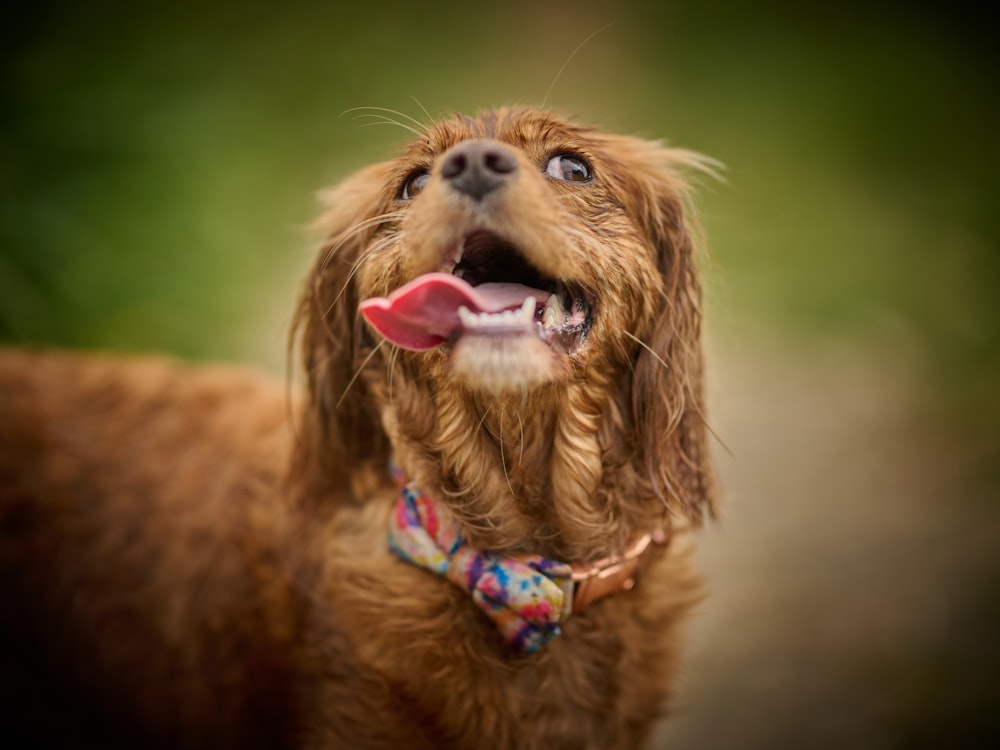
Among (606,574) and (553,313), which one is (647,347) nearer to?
(553,313)

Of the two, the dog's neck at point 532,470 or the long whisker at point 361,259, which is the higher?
the long whisker at point 361,259

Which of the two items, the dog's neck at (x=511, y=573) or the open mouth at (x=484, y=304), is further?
the dog's neck at (x=511, y=573)

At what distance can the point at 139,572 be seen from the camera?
99.7 inches

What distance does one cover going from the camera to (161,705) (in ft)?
8.37

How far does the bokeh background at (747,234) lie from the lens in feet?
11.6

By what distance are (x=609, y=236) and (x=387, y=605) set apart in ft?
4.03

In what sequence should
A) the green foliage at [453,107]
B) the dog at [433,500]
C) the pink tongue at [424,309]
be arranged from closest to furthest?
the pink tongue at [424,309]
the dog at [433,500]
the green foliage at [453,107]

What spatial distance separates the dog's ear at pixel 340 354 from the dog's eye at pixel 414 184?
14cm

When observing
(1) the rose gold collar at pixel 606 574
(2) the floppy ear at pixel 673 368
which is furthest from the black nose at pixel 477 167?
(1) the rose gold collar at pixel 606 574

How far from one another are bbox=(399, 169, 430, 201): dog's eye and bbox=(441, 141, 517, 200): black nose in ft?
1.22

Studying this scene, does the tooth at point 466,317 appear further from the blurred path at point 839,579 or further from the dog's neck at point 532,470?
the blurred path at point 839,579

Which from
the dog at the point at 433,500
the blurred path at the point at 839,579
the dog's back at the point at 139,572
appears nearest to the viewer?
the dog at the point at 433,500

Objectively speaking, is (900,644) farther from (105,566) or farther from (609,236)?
(105,566)

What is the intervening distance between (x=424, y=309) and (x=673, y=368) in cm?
82
